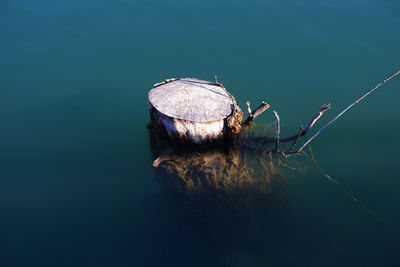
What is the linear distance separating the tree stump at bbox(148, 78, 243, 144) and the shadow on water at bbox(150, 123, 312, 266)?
0.26 m

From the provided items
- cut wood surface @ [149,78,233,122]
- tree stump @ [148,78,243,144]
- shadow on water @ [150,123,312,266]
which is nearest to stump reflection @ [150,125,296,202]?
shadow on water @ [150,123,312,266]

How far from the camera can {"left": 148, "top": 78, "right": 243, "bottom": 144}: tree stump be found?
3289 millimetres

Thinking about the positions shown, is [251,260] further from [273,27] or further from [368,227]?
[273,27]

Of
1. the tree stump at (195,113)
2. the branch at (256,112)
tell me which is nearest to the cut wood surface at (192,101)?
the tree stump at (195,113)

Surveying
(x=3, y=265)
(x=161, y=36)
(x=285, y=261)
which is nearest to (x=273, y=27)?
(x=161, y=36)

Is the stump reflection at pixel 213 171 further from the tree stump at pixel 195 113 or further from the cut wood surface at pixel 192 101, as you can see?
the cut wood surface at pixel 192 101

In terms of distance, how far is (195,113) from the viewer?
3.30 metres

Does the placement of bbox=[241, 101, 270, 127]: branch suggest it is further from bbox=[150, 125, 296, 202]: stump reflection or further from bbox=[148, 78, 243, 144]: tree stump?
bbox=[150, 125, 296, 202]: stump reflection

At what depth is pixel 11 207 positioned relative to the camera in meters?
3.96

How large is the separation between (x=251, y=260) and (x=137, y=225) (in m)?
1.33

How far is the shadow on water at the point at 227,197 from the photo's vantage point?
A: 3617mm

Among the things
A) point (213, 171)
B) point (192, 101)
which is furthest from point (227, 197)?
point (192, 101)

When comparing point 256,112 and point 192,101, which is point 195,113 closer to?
point 192,101

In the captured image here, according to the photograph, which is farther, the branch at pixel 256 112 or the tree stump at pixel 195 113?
the branch at pixel 256 112
